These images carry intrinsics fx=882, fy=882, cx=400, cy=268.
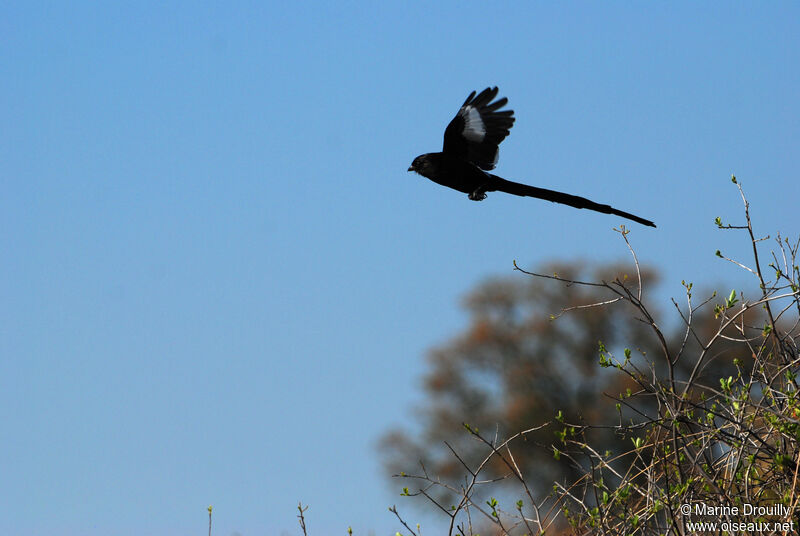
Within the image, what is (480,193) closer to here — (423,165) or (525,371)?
(423,165)

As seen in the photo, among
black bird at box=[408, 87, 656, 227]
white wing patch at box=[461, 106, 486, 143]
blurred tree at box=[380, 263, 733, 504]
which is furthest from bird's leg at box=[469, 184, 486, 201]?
blurred tree at box=[380, 263, 733, 504]

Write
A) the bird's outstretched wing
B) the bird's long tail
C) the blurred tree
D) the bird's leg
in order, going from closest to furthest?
the bird's long tail
the bird's leg
the bird's outstretched wing
the blurred tree

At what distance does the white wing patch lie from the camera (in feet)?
21.2

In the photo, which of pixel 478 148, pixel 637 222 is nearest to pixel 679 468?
pixel 637 222

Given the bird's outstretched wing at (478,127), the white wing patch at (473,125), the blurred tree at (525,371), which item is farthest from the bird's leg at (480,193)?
the blurred tree at (525,371)

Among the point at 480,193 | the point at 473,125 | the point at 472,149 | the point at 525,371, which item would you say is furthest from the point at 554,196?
the point at 525,371

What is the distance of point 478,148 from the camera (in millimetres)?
6414

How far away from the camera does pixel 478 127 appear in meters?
6.48

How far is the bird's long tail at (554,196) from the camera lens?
5.09 metres

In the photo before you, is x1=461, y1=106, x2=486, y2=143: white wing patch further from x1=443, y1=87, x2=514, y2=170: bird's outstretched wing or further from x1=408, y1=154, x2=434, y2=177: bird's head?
x1=408, y1=154, x2=434, y2=177: bird's head

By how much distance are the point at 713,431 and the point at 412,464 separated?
15637 millimetres

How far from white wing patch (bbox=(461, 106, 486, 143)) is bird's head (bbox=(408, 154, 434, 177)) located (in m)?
0.33

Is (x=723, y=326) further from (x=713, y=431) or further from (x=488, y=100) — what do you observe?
(x=488, y=100)

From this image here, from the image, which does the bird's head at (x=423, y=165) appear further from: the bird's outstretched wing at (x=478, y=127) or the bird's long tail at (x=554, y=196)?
the bird's long tail at (x=554, y=196)
